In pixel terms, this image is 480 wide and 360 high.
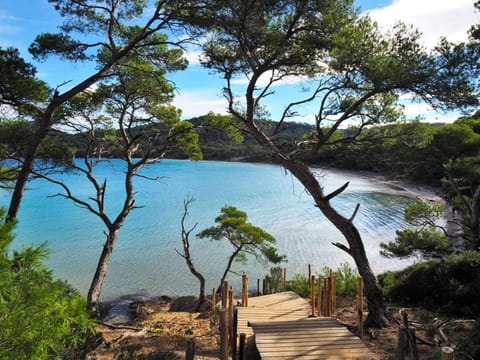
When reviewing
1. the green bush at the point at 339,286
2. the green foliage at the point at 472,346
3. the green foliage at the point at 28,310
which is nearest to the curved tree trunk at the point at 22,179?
the green foliage at the point at 28,310

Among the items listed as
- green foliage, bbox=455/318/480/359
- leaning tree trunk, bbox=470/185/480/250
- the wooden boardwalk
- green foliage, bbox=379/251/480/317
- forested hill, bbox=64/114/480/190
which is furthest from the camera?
leaning tree trunk, bbox=470/185/480/250

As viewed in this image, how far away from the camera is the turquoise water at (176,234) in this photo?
16109 millimetres

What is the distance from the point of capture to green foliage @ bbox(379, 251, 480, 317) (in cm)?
685

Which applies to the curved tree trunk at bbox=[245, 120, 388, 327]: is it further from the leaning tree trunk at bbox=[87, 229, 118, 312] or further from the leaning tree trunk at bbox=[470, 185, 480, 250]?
the leaning tree trunk at bbox=[87, 229, 118, 312]

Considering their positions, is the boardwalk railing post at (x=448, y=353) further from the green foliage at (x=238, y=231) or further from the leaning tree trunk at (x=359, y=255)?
the green foliage at (x=238, y=231)

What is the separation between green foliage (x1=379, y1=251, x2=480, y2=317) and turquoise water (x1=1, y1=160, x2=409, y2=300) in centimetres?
340

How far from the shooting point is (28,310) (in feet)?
5.51

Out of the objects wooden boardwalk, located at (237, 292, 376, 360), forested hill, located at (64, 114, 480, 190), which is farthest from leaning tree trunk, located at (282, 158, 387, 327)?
wooden boardwalk, located at (237, 292, 376, 360)

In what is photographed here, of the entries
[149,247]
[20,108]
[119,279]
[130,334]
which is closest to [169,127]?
[20,108]

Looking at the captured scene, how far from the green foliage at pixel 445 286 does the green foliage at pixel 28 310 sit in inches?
276

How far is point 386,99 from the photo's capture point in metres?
7.05

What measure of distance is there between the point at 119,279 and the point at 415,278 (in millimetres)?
12221

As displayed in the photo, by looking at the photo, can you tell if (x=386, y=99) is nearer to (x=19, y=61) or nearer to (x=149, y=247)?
(x=19, y=61)

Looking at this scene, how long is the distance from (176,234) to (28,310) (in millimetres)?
21669
